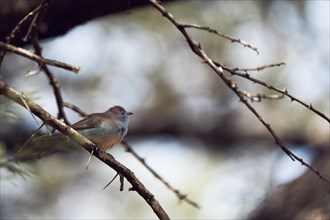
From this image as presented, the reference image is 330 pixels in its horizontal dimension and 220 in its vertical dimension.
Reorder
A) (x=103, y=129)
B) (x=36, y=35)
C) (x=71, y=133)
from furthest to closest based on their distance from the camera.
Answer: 1. (x=103, y=129)
2. (x=36, y=35)
3. (x=71, y=133)

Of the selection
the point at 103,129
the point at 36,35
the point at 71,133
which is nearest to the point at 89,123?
the point at 103,129

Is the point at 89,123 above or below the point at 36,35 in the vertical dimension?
above

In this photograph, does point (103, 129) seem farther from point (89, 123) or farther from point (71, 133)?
point (71, 133)

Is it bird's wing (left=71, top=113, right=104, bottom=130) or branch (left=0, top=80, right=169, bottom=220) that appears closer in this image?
branch (left=0, top=80, right=169, bottom=220)

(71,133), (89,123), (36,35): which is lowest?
(71,133)

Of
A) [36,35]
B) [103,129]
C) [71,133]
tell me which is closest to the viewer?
[71,133]

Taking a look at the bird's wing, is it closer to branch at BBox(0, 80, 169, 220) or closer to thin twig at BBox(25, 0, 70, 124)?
thin twig at BBox(25, 0, 70, 124)

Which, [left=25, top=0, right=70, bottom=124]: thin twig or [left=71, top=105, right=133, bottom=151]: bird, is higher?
[left=71, top=105, right=133, bottom=151]: bird

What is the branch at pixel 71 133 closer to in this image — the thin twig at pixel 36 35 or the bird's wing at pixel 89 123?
the thin twig at pixel 36 35

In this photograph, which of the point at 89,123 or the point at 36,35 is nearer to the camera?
the point at 36,35

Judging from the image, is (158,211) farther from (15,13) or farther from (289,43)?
(289,43)

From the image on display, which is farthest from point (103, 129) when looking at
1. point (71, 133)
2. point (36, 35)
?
point (71, 133)

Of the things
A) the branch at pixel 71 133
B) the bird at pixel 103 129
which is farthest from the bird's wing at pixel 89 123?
the branch at pixel 71 133

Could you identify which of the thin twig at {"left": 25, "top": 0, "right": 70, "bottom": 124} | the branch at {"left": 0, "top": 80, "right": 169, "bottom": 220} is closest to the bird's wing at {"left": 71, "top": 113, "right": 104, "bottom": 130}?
the thin twig at {"left": 25, "top": 0, "right": 70, "bottom": 124}
